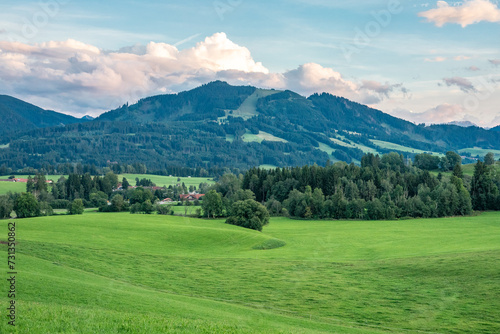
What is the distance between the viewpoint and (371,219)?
12575 cm

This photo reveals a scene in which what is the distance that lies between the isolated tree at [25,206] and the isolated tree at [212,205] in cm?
4701

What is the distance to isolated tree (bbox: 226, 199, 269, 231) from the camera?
103 m

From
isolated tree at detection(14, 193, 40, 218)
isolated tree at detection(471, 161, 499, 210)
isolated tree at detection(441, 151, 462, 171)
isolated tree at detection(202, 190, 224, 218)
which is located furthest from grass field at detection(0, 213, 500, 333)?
isolated tree at detection(441, 151, 462, 171)

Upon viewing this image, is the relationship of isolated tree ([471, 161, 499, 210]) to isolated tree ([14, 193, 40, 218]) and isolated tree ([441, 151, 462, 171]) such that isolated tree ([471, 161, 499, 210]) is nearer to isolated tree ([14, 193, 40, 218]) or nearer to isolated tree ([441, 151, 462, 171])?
isolated tree ([441, 151, 462, 171])

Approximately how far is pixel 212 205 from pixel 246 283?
78.7 metres

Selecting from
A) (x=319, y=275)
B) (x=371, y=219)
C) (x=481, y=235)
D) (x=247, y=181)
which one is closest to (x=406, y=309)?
(x=319, y=275)

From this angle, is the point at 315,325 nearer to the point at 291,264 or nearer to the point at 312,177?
the point at 291,264

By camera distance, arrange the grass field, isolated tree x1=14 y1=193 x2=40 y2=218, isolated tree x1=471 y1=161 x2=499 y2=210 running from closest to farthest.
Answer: the grass field, isolated tree x1=14 y1=193 x2=40 y2=218, isolated tree x1=471 y1=161 x2=499 y2=210

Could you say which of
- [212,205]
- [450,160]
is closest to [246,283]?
[212,205]

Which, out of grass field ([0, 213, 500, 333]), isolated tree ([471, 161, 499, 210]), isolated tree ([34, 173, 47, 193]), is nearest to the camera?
grass field ([0, 213, 500, 333])

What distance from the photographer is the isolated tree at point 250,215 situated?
103m

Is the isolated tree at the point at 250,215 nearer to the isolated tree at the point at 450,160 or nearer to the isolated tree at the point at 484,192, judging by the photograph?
the isolated tree at the point at 484,192

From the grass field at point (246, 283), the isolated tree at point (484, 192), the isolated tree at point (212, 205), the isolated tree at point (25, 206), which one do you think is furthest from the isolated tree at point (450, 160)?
the isolated tree at point (25, 206)

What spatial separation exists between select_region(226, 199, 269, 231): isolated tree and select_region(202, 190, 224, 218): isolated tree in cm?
1828
